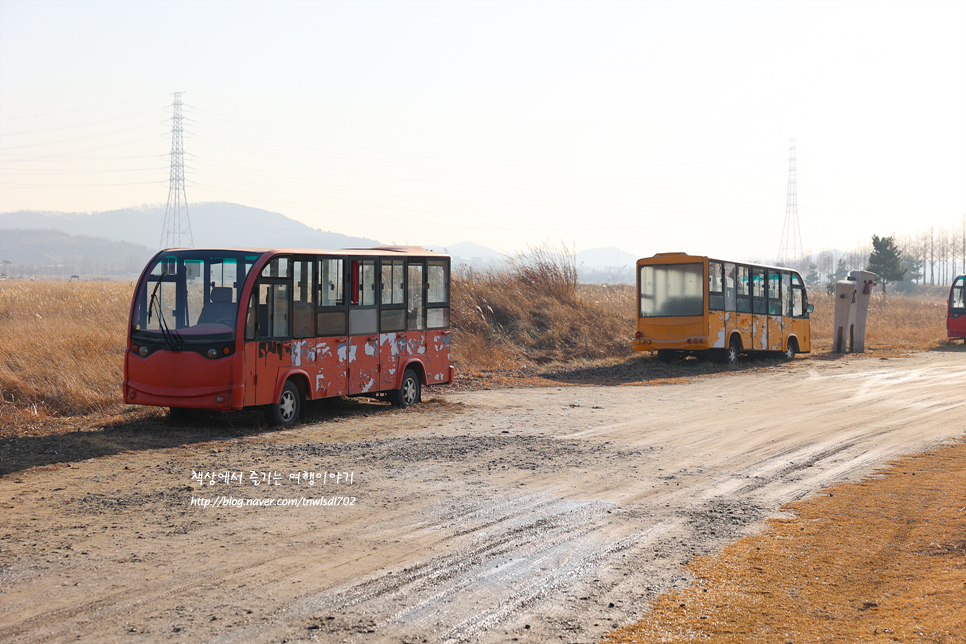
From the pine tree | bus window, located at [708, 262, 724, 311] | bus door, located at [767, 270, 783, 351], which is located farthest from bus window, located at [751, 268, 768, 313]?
the pine tree

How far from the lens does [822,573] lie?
6652 mm

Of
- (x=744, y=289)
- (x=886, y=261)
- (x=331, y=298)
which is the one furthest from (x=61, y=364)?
(x=886, y=261)

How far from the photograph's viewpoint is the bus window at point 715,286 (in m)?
24.8

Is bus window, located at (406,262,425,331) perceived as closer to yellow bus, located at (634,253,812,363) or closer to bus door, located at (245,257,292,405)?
bus door, located at (245,257,292,405)

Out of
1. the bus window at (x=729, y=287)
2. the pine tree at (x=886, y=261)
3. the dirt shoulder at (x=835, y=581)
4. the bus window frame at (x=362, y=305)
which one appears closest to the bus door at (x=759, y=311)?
the bus window at (x=729, y=287)

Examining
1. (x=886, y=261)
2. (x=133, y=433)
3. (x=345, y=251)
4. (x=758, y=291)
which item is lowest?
(x=133, y=433)

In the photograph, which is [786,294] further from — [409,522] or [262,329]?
[409,522]

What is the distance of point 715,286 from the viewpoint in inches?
987

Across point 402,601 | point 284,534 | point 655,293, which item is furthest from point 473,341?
point 402,601

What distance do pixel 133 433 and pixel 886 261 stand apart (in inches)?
3646

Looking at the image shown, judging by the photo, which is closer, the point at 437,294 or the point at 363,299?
the point at 363,299

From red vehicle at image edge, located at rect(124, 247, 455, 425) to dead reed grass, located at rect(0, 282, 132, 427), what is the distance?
251 centimetres

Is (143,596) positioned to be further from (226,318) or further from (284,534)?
(226,318)

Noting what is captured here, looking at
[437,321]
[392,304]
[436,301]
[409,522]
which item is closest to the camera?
[409,522]
